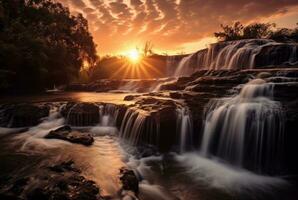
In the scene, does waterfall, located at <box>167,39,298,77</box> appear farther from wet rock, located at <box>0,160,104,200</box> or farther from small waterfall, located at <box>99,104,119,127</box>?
wet rock, located at <box>0,160,104,200</box>

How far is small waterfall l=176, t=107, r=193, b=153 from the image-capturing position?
970cm

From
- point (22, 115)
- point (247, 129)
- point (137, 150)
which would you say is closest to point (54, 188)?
point (137, 150)

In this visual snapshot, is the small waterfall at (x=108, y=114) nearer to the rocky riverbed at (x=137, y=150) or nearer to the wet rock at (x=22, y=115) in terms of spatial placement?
the rocky riverbed at (x=137, y=150)

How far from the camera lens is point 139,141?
9945mm

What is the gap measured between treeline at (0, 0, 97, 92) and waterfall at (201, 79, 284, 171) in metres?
11.0

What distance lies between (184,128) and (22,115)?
784 cm

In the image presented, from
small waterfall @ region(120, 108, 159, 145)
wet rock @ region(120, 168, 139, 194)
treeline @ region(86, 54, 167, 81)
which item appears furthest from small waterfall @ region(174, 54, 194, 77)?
wet rock @ region(120, 168, 139, 194)

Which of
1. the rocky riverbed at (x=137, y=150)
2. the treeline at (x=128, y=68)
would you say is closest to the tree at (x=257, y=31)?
the treeline at (x=128, y=68)

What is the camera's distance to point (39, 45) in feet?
77.0

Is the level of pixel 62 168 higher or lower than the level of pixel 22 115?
lower

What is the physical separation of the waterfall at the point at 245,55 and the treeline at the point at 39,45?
14475mm

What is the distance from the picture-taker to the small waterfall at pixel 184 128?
9.70 metres

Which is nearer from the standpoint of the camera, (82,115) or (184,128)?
(184,128)

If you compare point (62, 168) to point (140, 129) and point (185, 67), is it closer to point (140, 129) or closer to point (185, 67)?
point (140, 129)
